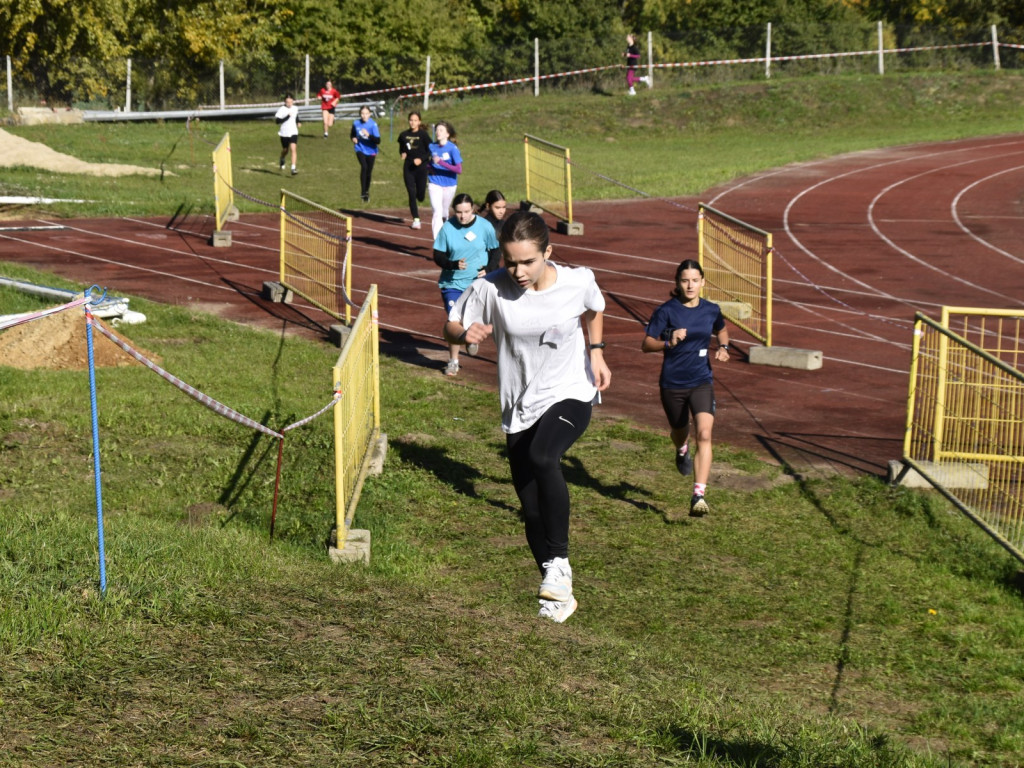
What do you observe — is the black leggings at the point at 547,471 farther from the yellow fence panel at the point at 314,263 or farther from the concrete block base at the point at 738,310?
the concrete block base at the point at 738,310

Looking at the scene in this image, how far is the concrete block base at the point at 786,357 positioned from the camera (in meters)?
13.9

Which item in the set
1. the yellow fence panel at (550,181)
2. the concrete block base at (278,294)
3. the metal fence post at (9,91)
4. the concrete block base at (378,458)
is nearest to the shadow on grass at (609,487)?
the concrete block base at (378,458)

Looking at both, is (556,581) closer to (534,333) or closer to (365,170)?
(534,333)

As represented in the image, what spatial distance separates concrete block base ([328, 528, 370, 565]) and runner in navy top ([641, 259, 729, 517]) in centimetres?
262

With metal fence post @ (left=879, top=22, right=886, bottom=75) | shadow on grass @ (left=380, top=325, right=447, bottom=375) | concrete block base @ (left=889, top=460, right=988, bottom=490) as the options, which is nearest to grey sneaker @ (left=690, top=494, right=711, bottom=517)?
concrete block base @ (left=889, top=460, right=988, bottom=490)

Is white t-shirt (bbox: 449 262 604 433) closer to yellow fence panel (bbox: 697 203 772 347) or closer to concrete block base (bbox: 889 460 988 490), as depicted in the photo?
concrete block base (bbox: 889 460 988 490)

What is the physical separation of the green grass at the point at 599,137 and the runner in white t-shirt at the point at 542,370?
19.0 meters

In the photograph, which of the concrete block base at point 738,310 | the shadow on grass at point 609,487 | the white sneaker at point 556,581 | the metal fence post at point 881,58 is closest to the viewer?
the white sneaker at point 556,581

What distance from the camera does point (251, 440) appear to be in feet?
33.2

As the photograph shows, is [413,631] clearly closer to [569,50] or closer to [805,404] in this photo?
[805,404]

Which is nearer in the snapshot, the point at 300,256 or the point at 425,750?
the point at 425,750

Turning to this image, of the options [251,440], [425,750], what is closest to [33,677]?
[425,750]

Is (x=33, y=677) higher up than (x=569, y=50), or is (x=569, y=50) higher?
(x=569, y=50)

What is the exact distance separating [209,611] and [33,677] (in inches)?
36.5
